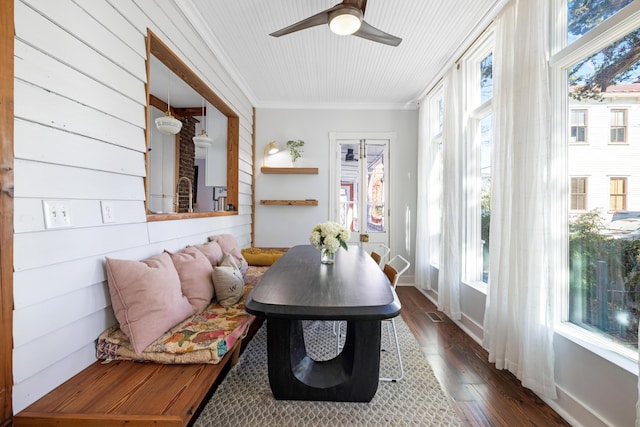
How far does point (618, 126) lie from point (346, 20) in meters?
1.75

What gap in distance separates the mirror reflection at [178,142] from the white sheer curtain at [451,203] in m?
2.76

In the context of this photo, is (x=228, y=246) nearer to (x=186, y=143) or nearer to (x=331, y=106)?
(x=186, y=143)

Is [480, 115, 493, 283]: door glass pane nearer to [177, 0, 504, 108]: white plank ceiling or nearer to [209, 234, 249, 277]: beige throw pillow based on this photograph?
[177, 0, 504, 108]: white plank ceiling

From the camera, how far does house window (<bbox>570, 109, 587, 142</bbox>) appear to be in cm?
170

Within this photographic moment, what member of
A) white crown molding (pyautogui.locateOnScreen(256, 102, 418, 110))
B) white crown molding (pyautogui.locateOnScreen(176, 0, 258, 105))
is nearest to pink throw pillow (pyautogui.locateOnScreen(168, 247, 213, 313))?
white crown molding (pyautogui.locateOnScreen(176, 0, 258, 105))

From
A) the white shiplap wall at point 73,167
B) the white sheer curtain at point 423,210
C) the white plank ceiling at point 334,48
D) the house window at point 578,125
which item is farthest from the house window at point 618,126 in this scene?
the white shiplap wall at point 73,167

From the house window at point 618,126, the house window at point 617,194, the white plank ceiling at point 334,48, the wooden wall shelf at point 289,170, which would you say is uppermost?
the white plank ceiling at point 334,48

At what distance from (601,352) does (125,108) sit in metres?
2.97

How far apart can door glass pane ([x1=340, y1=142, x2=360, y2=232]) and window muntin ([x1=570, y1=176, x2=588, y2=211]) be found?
3041mm

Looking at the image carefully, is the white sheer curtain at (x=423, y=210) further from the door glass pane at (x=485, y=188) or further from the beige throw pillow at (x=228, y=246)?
the beige throw pillow at (x=228, y=246)

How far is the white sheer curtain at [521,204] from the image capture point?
1.78m

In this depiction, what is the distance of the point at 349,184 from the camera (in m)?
4.63

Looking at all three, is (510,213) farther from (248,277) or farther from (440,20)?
(248,277)

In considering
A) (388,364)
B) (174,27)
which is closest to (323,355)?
(388,364)
